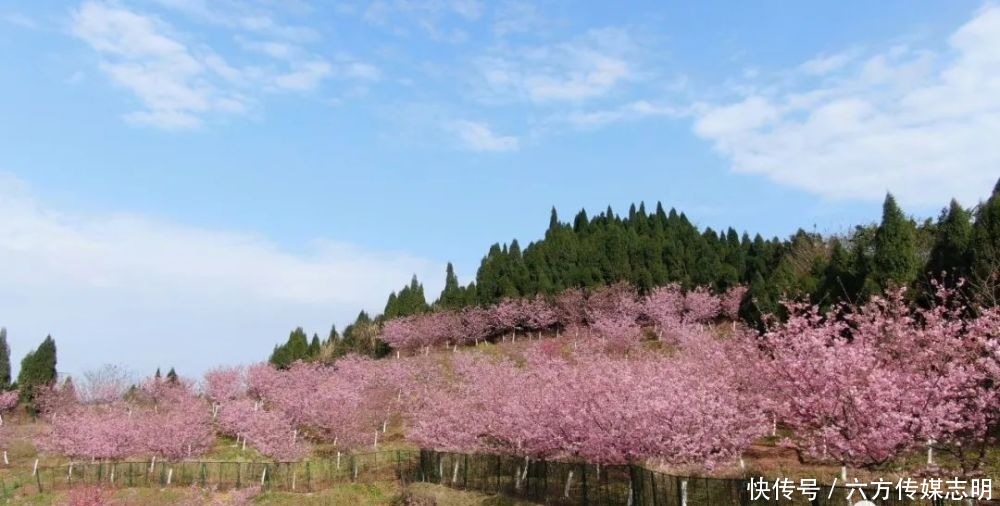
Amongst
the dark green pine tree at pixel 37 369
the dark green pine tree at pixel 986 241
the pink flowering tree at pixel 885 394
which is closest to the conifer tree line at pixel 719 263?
the dark green pine tree at pixel 986 241

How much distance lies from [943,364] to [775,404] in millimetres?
3932

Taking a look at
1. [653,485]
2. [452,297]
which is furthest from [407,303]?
[653,485]

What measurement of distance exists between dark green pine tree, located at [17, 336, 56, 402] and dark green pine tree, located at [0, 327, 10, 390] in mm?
1560

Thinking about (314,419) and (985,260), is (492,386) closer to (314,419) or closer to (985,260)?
(314,419)

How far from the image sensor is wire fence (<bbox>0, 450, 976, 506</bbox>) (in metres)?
15.2

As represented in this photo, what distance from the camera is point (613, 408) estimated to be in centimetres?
2042

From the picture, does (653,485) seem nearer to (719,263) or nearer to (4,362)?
(719,263)

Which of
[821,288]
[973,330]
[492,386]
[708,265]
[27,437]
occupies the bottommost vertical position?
[27,437]

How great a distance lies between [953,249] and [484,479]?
22.3 metres

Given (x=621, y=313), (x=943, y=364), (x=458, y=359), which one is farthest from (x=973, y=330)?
(x=621, y=313)

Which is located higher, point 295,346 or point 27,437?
point 295,346

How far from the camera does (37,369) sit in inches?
2844

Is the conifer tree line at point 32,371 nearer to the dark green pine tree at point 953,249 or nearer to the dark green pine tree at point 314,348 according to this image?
the dark green pine tree at point 314,348

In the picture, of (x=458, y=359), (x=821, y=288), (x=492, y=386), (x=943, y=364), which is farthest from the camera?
(x=458, y=359)
